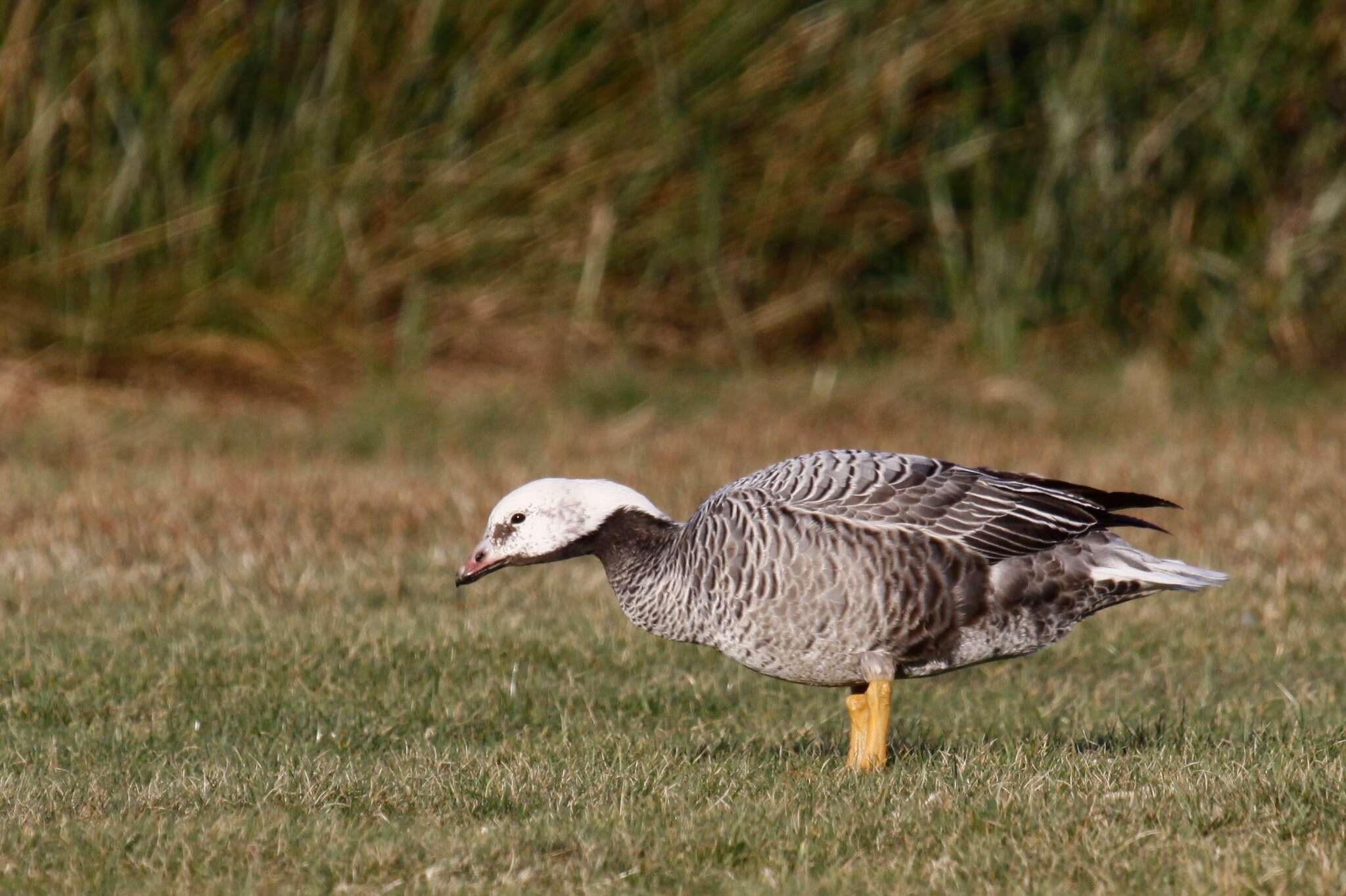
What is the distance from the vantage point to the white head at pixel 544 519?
17.2 ft

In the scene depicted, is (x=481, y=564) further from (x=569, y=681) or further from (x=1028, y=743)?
(x=1028, y=743)

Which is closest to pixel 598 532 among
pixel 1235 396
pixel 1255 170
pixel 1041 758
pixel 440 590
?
pixel 1041 758

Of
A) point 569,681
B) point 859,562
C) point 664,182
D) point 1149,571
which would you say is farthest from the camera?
point 664,182

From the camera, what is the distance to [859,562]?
→ 16.2 feet

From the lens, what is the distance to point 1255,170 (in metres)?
12.4

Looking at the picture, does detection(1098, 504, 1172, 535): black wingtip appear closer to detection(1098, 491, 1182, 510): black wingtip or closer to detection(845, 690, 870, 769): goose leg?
detection(1098, 491, 1182, 510): black wingtip

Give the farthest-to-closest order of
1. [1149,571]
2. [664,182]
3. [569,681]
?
[664,182] → [569,681] → [1149,571]

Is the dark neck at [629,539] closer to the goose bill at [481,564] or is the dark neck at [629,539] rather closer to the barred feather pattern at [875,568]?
the barred feather pattern at [875,568]

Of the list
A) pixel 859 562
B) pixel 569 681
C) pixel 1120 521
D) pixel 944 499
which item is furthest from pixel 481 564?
pixel 1120 521

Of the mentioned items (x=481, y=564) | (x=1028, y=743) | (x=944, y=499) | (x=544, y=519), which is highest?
(x=944, y=499)

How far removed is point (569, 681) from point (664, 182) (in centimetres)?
605

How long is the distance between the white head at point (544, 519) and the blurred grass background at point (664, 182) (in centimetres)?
578

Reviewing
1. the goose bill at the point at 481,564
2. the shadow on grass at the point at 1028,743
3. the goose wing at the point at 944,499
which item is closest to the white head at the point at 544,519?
the goose bill at the point at 481,564

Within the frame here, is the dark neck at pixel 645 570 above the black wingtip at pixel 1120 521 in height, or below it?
below
